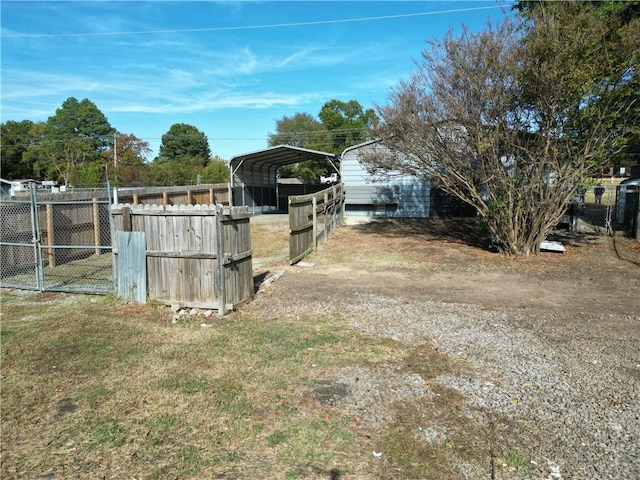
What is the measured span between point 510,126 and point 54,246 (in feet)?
32.3

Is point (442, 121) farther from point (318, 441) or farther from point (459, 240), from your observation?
point (318, 441)

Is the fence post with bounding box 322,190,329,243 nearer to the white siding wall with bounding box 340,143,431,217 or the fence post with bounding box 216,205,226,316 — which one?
the white siding wall with bounding box 340,143,431,217

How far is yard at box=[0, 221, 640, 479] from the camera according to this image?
2.86 m

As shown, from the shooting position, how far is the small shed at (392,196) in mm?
18219

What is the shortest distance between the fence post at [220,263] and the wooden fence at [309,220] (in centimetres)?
374

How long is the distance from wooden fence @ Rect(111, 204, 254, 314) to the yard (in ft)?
1.17

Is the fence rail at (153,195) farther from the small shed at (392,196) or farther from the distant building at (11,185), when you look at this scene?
the small shed at (392,196)

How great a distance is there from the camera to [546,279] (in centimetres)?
845

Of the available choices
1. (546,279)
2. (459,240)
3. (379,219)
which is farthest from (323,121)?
(546,279)

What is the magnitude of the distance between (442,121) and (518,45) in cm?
229

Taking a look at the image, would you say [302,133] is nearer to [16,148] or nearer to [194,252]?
[16,148]

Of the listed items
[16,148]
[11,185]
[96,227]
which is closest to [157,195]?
[96,227]

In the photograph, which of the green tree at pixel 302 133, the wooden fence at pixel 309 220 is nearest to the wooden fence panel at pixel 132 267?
the wooden fence at pixel 309 220

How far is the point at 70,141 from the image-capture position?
62031 millimetres
